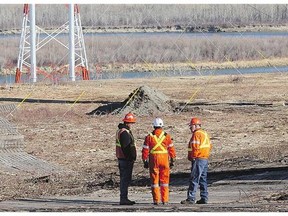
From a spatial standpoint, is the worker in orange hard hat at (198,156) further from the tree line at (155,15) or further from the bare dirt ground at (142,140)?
the tree line at (155,15)

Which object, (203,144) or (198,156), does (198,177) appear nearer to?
Answer: (198,156)

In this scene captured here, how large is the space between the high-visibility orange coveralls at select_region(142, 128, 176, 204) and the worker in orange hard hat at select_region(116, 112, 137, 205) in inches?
16.5

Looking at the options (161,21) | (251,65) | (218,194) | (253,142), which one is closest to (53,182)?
(218,194)

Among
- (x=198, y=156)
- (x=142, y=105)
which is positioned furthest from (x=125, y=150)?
(x=142, y=105)

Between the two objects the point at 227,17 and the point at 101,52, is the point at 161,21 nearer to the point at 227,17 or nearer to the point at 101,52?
the point at 227,17

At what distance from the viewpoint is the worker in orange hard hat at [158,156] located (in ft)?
62.1

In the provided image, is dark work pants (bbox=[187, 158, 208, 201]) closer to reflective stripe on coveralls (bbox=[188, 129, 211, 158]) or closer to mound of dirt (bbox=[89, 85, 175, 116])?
reflective stripe on coveralls (bbox=[188, 129, 211, 158])

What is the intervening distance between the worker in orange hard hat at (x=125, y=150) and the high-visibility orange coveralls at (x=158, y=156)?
42 cm

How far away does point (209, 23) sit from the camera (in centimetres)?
8950

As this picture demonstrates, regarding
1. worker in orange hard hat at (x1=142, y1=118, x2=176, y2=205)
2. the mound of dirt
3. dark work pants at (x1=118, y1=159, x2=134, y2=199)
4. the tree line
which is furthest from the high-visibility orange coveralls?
the tree line

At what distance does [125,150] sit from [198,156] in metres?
1.31

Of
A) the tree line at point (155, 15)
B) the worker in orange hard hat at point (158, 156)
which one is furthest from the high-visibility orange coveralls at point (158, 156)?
the tree line at point (155, 15)

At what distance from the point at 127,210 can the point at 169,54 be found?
60221 millimetres

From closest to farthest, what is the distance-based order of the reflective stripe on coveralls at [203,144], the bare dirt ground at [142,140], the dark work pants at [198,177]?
the reflective stripe on coveralls at [203,144] < the dark work pants at [198,177] < the bare dirt ground at [142,140]
